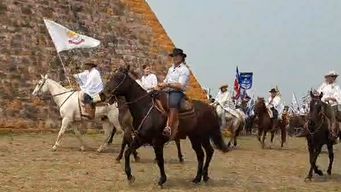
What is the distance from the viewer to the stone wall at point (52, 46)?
61.0 ft

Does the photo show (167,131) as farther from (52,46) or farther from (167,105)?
(52,46)

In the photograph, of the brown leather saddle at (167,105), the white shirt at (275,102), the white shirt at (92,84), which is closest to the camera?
the brown leather saddle at (167,105)

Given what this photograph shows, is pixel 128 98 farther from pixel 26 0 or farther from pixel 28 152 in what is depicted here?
pixel 26 0

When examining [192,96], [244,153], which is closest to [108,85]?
[244,153]

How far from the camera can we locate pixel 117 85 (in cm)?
1032

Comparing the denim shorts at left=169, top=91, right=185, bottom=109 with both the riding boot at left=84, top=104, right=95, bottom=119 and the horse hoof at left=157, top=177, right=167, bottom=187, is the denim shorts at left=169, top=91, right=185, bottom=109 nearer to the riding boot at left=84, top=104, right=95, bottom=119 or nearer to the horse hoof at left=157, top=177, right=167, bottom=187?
the horse hoof at left=157, top=177, right=167, bottom=187

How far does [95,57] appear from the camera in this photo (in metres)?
21.2

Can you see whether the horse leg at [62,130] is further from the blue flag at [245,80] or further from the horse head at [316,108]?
the blue flag at [245,80]

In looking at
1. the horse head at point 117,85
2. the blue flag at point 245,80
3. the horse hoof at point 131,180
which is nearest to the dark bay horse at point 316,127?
the horse hoof at point 131,180

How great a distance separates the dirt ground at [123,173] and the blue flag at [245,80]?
41.1 ft

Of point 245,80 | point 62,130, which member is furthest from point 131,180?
point 245,80

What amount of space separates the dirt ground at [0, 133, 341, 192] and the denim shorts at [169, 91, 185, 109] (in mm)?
1374

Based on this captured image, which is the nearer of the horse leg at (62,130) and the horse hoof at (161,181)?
the horse hoof at (161,181)

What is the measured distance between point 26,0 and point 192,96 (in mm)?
7323
